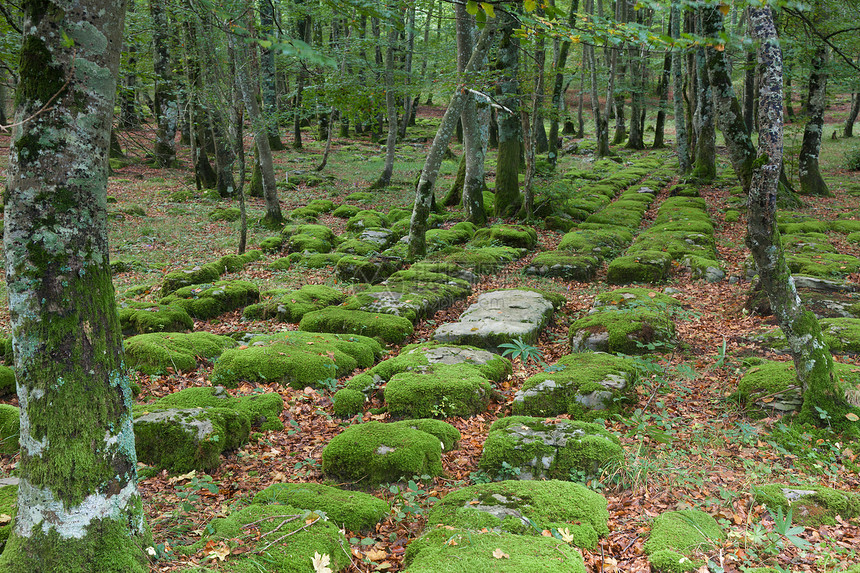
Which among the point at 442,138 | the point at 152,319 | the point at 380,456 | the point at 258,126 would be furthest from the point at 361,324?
the point at 258,126

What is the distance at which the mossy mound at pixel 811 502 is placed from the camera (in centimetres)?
302

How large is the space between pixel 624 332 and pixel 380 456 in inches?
133

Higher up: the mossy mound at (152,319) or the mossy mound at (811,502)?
the mossy mound at (152,319)

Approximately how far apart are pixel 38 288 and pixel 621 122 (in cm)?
3135

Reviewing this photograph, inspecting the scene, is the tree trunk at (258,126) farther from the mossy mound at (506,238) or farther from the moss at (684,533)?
the moss at (684,533)

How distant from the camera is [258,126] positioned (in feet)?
37.4

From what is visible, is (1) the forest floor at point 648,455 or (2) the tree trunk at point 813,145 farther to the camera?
(2) the tree trunk at point 813,145

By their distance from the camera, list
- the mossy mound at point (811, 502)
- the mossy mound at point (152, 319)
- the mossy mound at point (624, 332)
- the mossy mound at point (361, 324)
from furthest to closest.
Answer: the mossy mound at point (361, 324) < the mossy mound at point (152, 319) < the mossy mound at point (624, 332) < the mossy mound at point (811, 502)

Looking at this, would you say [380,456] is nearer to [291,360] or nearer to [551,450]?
[551,450]

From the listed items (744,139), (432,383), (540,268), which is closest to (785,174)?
(540,268)

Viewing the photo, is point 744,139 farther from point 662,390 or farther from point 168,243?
point 168,243

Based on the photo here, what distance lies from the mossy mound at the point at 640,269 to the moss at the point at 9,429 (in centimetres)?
771

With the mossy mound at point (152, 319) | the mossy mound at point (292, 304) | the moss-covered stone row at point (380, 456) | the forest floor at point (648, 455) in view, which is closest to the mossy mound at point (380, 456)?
the moss-covered stone row at point (380, 456)

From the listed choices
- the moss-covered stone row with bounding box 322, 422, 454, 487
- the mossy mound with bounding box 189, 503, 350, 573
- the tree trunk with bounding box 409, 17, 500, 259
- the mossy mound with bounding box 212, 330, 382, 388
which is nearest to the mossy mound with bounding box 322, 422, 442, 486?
the moss-covered stone row with bounding box 322, 422, 454, 487
